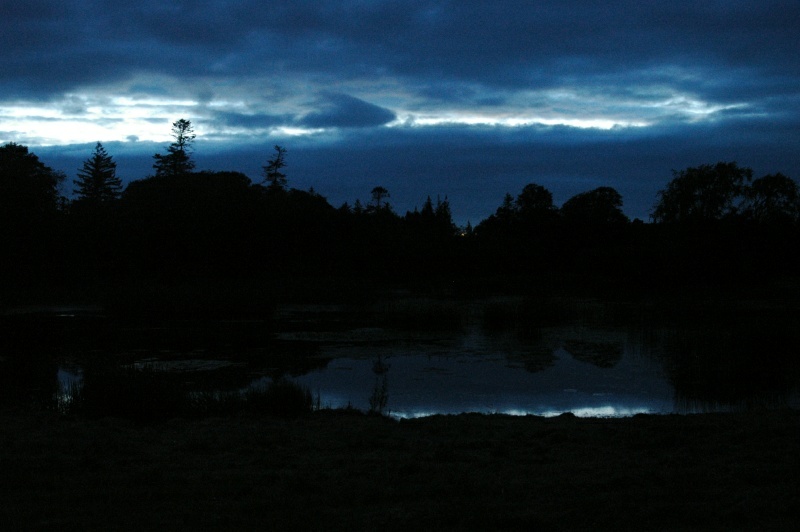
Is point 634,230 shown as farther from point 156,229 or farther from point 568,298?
point 156,229

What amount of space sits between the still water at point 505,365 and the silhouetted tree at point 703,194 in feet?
128

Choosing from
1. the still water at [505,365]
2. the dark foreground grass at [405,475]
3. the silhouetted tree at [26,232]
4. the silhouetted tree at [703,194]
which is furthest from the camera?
the silhouetted tree at [703,194]

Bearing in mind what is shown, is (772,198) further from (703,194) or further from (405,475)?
(405,475)

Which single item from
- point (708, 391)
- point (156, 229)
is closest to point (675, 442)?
point (708, 391)

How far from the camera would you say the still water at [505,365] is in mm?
13523

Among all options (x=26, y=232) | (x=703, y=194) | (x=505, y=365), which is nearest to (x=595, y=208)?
(x=703, y=194)

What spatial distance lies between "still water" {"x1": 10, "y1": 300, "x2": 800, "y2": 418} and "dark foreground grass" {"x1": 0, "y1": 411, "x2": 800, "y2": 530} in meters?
3.26

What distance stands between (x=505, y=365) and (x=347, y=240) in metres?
42.0

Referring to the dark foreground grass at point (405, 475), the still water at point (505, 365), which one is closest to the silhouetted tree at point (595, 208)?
the still water at point (505, 365)

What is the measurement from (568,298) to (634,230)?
3783 cm

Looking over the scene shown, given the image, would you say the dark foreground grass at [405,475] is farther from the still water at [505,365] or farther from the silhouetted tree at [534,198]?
the silhouetted tree at [534,198]

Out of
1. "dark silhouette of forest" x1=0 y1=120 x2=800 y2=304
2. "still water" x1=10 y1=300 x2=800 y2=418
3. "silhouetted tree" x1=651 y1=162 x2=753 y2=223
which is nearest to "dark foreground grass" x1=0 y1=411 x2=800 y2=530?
"still water" x1=10 y1=300 x2=800 y2=418

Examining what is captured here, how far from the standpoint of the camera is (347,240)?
2309 inches

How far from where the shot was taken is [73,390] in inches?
484
